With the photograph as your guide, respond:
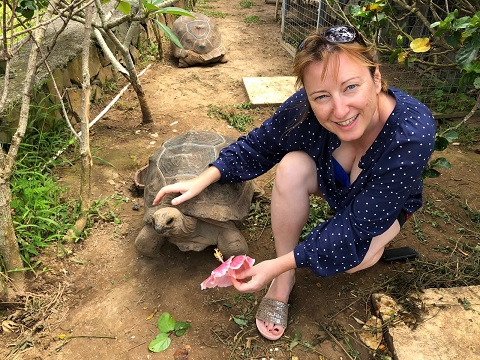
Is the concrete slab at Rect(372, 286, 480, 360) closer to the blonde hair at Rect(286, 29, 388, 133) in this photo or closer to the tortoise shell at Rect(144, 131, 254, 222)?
the tortoise shell at Rect(144, 131, 254, 222)

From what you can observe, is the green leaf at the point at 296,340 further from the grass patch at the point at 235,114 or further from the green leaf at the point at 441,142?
the grass patch at the point at 235,114

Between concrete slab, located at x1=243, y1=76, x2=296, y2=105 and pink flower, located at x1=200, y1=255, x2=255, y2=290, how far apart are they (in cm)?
278

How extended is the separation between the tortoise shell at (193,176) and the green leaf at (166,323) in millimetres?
515

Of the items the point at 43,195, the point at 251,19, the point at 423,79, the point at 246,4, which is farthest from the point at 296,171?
the point at 246,4

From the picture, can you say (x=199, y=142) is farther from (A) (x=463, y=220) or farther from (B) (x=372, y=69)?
(A) (x=463, y=220)

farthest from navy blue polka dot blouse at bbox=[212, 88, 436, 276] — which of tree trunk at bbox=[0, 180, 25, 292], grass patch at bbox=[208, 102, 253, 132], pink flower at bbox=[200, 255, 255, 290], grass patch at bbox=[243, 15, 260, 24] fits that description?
grass patch at bbox=[243, 15, 260, 24]

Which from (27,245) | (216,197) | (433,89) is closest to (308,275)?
(216,197)

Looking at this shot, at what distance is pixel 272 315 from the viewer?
1.91m

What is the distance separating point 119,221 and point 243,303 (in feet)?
3.37

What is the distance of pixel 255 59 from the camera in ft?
18.8

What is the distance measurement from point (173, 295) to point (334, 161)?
1.13 metres

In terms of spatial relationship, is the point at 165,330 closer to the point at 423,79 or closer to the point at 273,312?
the point at 273,312

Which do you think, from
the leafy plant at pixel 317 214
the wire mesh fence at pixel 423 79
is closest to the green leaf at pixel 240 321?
the leafy plant at pixel 317 214

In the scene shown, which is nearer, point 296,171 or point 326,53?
point 326,53
